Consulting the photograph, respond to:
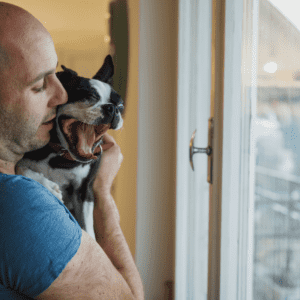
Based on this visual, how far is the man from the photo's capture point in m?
0.44

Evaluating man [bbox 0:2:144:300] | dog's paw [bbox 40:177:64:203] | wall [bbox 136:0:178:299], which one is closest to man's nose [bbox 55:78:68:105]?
man [bbox 0:2:144:300]

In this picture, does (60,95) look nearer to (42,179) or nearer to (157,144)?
(42,179)

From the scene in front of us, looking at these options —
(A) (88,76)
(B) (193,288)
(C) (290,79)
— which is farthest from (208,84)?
(B) (193,288)

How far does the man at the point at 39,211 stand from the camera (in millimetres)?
441

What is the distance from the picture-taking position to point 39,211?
1.48ft

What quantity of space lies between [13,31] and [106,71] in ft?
1.00

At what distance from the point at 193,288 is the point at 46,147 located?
0.85 metres

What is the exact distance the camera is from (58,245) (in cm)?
45

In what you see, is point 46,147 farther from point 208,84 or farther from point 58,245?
point 208,84

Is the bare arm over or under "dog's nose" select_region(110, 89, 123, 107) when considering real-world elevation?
under

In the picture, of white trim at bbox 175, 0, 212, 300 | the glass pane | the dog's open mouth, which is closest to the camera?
the glass pane

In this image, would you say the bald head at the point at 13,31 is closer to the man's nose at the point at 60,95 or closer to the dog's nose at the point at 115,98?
the man's nose at the point at 60,95

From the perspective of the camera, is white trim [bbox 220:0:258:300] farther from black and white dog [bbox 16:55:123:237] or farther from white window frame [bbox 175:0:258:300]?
black and white dog [bbox 16:55:123:237]

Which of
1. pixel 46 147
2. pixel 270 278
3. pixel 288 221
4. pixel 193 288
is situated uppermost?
pixel 46 147
